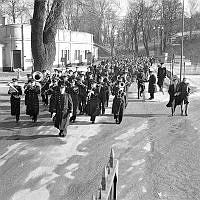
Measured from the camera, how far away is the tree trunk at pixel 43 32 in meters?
21.7

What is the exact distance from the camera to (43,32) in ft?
74.6

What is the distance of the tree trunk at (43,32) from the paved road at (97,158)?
27.0 feet

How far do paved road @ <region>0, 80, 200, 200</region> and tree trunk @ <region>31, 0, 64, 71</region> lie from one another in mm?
8239

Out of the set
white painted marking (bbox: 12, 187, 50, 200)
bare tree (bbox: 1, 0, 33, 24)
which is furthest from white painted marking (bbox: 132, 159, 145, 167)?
bare tree (bbox: 1, 0, 33, 24)

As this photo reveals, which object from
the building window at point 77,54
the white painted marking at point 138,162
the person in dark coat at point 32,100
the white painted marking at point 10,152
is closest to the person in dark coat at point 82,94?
the person in dark coat at point 32,100

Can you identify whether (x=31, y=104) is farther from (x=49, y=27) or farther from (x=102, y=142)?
(x=49, y=27)

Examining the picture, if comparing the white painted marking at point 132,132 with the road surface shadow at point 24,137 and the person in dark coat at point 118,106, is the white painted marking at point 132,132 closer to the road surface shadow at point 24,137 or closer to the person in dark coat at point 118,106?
the person in dark coat at point 118,106

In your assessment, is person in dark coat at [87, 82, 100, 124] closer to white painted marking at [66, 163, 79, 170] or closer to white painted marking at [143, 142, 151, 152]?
white painted marking at [143, 142, 151, 152]

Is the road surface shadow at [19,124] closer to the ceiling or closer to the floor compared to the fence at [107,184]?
closer to the floor

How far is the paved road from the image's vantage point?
295 inches

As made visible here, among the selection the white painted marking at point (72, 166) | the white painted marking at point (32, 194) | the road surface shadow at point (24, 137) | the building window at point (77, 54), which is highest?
the building window at point (77, 54)

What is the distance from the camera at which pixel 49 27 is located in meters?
22.4

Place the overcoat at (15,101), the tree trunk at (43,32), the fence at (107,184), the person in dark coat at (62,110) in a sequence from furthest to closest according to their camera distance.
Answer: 1. the tree trunk at (43,32)
2. the overcoat at (15,101)
3. the person in dark coat at (62,110)
4. the fence at (107,184)

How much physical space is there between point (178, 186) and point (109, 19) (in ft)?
280
